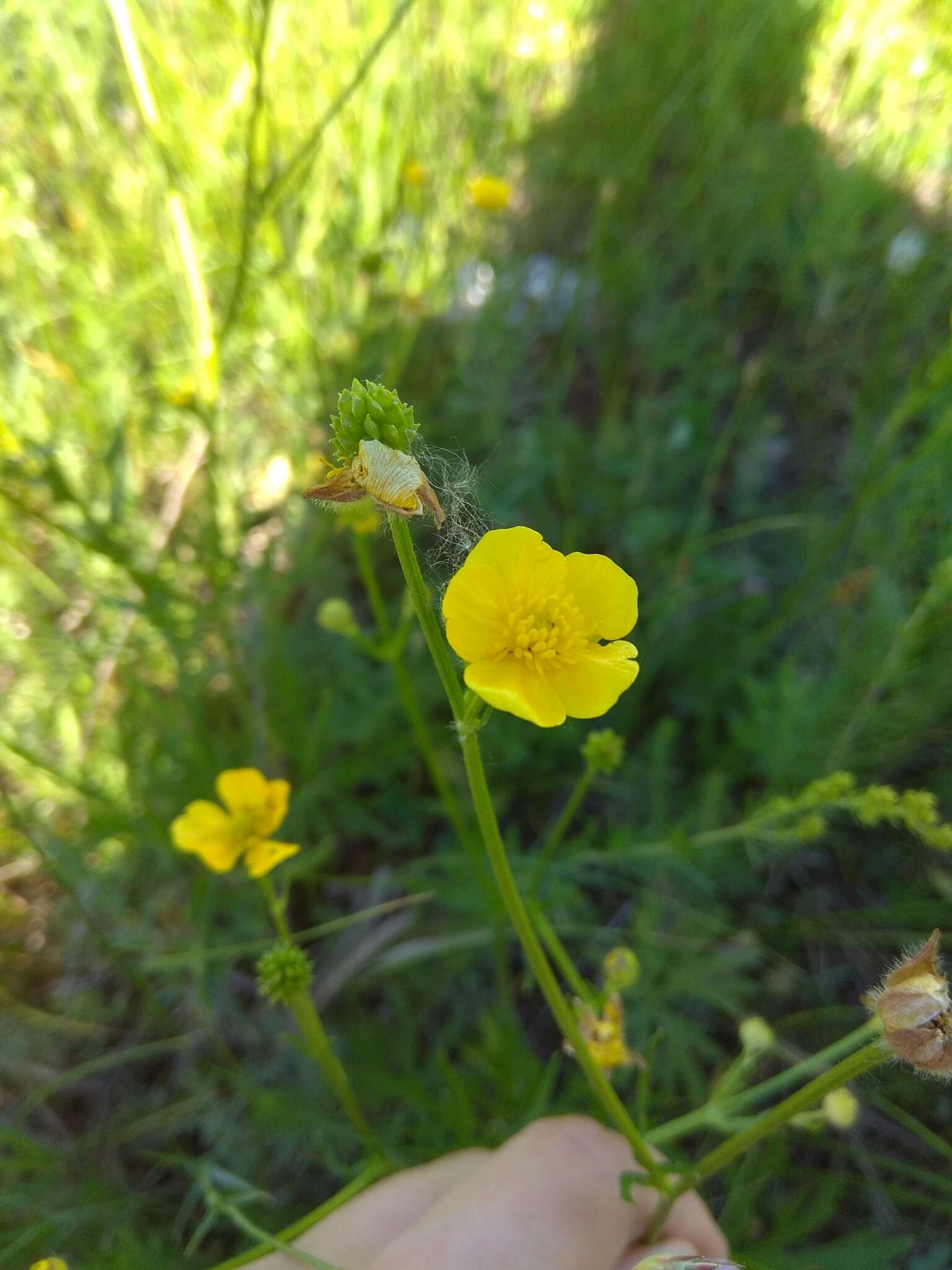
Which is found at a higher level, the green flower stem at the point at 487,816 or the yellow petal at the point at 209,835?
the yellow petal at the point at 209,835

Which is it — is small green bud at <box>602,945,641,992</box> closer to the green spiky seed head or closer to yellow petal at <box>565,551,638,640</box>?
yellow petal at <box>565,551,638,640</box>

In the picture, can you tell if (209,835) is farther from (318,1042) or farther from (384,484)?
(384,484)

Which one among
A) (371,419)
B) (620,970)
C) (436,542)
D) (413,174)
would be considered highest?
(413,174)

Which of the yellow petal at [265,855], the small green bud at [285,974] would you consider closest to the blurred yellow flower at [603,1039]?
the small green bud at [285,974]

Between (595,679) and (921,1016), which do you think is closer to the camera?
(921,1016)

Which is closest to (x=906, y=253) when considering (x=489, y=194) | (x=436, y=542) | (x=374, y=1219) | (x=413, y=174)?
(x=489, y=194)

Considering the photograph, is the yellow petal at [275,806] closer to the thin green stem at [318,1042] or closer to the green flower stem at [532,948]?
the thin green stem at [318,1042]

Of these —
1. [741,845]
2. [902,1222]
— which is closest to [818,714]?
[741,845]

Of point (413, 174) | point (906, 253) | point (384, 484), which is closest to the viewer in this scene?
point (384, 484)
